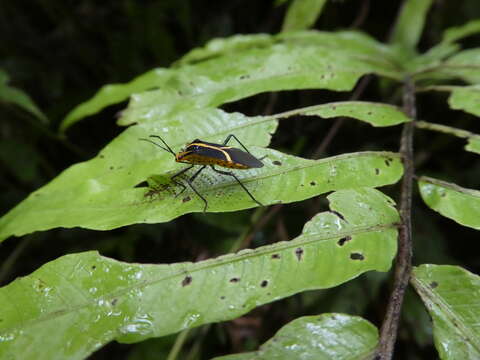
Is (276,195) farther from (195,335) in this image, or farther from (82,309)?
(195,335)

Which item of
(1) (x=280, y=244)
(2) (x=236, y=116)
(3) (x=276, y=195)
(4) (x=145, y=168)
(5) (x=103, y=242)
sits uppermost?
(2) (x=236, y=116)

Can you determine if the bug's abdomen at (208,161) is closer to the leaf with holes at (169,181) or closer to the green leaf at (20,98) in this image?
A: the leaf with holes at (169,181)

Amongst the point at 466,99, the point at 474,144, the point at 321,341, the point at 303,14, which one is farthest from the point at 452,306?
the point at 303,14

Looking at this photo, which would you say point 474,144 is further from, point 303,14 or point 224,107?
point 224,107

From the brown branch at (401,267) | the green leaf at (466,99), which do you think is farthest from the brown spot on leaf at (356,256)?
the green leaf at (466,99)

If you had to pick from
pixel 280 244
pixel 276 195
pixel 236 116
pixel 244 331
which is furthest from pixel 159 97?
pixel 244 331
